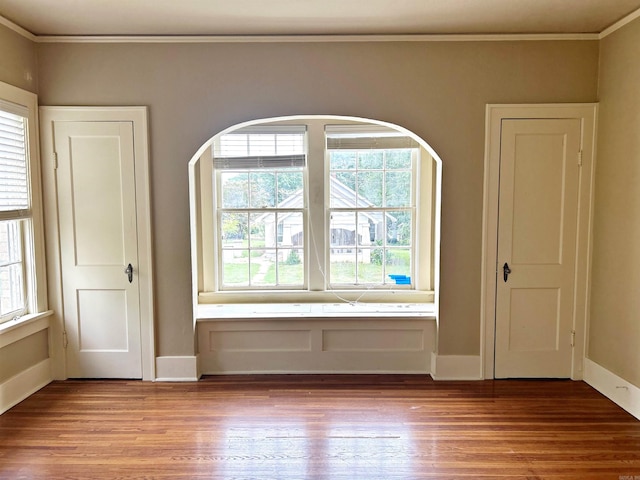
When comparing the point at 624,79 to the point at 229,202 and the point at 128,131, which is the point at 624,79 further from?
the point at 128,131

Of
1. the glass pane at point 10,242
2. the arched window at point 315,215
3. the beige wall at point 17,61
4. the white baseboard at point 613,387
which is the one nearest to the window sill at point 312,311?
the arched window at point 315,215

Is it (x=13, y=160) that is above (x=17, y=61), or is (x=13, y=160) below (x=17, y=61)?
below

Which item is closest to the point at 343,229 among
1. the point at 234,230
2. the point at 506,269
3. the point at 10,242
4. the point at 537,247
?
the point at 234,230

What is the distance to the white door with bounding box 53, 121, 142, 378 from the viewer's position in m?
3.40

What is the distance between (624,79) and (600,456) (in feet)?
8.37

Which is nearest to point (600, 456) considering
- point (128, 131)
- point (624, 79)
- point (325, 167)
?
point (624, 79)

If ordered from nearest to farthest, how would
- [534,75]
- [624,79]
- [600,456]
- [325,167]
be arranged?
1. [600,456]
2. [624,79]
3. [534,75]
4. [325,167]

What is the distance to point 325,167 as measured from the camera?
425cm

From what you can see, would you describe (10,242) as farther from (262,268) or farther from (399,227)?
(399,227)

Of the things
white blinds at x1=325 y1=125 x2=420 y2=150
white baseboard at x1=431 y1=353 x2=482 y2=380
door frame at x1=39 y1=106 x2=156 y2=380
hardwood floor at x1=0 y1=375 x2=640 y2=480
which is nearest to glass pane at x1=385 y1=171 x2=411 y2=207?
white blinds at x1=325 y1=125 x2=420 y2=150

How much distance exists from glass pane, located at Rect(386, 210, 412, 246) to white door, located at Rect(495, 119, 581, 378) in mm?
1057

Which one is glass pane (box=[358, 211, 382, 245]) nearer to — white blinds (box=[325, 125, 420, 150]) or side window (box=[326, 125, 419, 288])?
side window (box=[326, 125, 419, 288])

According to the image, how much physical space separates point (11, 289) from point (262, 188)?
2250 mm

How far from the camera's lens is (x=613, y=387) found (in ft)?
10.4
